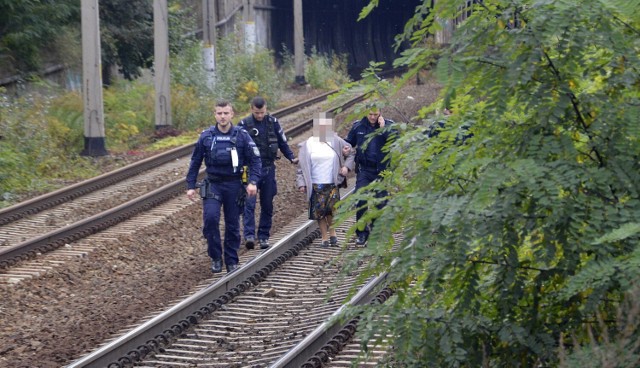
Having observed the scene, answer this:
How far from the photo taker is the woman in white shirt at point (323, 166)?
11914mm

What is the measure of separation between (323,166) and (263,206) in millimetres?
956

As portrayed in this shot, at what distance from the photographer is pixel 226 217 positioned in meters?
10.8

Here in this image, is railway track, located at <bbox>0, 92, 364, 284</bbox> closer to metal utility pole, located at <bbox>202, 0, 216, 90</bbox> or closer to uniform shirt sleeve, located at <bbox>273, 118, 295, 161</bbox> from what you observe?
→ uniform shirt sleeve, located at <bbox>273, 118, 295, 161</bbox>

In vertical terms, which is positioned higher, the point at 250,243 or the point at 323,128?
the point at 323,128

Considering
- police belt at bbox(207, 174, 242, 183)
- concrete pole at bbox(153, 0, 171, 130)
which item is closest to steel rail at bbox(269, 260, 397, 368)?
police belt at bbox(207, 174, 242, 183)

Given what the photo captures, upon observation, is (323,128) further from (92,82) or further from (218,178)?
(92,82)

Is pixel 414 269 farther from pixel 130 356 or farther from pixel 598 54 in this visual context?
pixel 130 356

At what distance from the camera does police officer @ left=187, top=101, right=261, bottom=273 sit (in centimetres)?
1043

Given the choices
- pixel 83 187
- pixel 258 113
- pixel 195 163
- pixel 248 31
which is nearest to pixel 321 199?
pixel 258 113

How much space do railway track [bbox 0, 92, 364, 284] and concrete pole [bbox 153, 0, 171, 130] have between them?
4595 millimetres

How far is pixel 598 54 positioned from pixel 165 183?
44.0ft

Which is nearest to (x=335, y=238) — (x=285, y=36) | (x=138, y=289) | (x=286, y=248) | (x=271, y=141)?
(x=286, y=248)

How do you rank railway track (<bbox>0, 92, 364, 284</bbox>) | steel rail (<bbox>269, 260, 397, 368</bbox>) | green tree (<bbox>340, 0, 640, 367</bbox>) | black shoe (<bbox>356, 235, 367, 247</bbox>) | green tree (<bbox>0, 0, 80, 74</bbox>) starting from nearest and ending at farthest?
green tree (<bbox>340, 0, 640, 367</bbox>)
steel rail (<bbox>269, 260, 397, 368</bbox>)
railway track (<bbox>0, 92, 364, 284</bbox>)
black shoe (<bbox>356, 235, 367, 247</bbox>)
green tree (<bbox>0, 0, 80, 74</bbox>)

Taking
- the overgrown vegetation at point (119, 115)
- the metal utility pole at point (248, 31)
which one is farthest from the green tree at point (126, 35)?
the metal utility pole at point (248, 31)
